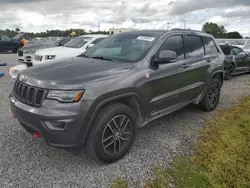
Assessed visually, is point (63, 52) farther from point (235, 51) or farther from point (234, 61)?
point (235, 51)

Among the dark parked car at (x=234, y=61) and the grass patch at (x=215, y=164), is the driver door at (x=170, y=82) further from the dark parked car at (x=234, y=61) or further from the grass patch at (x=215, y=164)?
the dark parked car at (x=234, y=61)

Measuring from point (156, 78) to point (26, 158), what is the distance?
219 cm

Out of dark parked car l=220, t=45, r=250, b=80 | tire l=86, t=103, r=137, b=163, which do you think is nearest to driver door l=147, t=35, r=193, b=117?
tire l=86, t=103, r=137, b=163

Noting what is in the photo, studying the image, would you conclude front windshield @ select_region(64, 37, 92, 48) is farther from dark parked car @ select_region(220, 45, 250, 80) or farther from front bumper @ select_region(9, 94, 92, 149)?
front bumper @ select_region(9, 94, 92, 149)

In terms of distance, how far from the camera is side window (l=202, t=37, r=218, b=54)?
4.96 metres

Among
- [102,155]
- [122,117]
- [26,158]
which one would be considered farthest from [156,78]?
[26,158]

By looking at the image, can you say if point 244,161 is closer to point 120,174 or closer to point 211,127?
point 211,127

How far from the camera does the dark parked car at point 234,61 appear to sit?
32.1ft

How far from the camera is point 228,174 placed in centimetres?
288

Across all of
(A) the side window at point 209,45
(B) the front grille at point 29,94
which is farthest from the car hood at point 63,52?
(B) the front grille at point 29,94

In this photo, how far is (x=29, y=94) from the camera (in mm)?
2809

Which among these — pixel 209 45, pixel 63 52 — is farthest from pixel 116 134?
pixel 63 52

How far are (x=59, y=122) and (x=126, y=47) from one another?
72.4 inches

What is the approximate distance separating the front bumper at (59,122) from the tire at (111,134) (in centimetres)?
19
